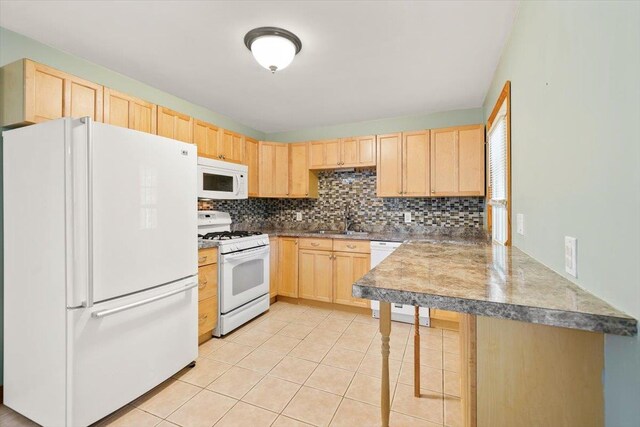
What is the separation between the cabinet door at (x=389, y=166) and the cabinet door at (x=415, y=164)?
0.19ft

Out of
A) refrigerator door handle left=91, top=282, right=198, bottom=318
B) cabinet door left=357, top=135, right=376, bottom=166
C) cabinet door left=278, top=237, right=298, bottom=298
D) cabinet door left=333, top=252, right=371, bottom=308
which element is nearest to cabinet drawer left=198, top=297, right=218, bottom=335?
refrigerator door handle left=91, top=282, right=198, bottom=318

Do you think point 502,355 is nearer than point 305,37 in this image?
Yes

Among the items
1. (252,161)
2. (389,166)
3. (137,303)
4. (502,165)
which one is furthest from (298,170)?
(137,303)

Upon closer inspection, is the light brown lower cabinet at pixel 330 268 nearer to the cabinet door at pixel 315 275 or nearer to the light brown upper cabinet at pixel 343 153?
the cabinet door at pixel 315 275

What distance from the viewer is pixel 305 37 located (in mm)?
1853

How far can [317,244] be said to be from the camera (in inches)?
138

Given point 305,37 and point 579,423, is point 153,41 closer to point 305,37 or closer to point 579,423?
point 305,37

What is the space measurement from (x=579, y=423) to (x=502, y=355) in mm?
249

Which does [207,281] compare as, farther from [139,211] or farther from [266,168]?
[266,168]

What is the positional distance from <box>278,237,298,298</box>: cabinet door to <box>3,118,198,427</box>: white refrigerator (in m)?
1.81

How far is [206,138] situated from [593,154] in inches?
121

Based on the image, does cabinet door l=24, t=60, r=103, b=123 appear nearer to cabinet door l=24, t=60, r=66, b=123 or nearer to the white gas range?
cabinet door l=24, t=60, r=66, b=123

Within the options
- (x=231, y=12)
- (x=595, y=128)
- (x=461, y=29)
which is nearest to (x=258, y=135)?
(x=231, y=12)

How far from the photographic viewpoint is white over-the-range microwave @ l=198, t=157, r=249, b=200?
2.83m
